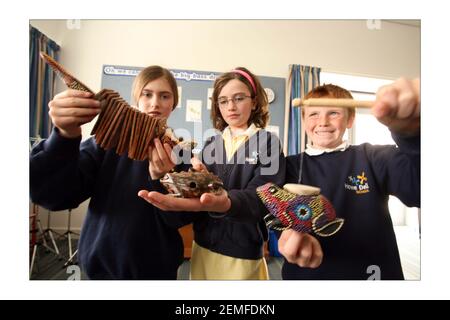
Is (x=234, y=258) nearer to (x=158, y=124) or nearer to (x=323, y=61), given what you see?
(x=158, y=124)

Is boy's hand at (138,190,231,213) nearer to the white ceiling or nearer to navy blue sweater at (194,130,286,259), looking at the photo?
navy blue sweater at (194,130,286,259)

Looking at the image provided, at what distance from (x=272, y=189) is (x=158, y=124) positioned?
7.8 inches

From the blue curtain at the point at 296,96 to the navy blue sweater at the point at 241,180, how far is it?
0.03 metres

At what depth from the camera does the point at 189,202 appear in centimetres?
37

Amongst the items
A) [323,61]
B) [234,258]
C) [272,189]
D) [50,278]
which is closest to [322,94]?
[323,61]

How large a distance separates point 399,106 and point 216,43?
0.31 meters

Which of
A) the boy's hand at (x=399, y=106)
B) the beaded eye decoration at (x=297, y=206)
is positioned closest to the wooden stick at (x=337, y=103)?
the boy's hand at (x=399, y=106)

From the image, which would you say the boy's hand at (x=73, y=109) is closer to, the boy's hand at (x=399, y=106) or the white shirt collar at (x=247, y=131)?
the white shirt collar at (x=247, y=131)

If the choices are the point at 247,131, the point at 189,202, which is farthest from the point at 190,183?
the point at 247,131

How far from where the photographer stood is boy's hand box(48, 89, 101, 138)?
1.18 feet

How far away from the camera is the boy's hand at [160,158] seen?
37 centimetres

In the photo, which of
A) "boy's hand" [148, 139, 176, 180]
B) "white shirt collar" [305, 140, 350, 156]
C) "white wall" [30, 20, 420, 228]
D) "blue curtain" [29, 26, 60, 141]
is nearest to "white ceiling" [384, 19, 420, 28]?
"white wall" [30, 20, 420, 228]

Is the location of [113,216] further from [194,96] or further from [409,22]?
[409,22]

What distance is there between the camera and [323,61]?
1.51 feet
